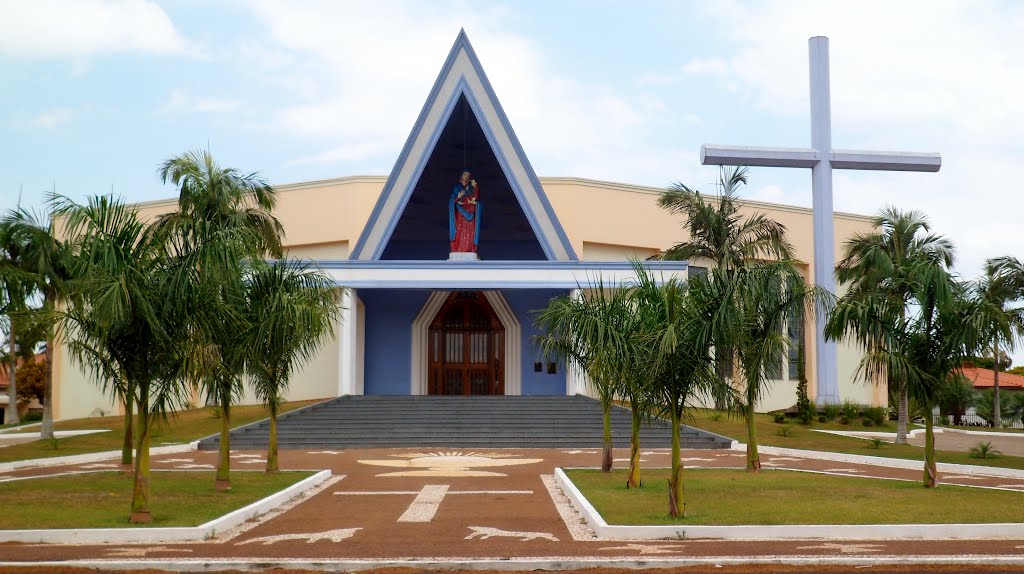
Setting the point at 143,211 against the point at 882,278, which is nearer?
the point at 882,278

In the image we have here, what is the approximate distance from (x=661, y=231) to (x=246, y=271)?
1018 inches

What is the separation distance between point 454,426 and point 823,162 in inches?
529

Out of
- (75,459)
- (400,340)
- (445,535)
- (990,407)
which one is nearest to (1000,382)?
(990,407)

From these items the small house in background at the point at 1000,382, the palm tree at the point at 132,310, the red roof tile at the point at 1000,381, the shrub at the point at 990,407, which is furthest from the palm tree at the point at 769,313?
the red roof tile at the point at 1000,381

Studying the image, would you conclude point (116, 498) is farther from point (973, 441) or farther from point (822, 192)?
point (973, 441)

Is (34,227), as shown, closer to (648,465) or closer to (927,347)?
(648,465)

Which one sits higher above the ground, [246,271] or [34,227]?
[34,227]

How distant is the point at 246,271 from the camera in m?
15.3

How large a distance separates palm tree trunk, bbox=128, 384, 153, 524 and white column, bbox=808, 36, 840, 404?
71.2 feet

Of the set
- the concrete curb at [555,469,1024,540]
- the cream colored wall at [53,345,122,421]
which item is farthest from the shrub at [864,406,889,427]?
the cream colored wall at [53,345,122,421]

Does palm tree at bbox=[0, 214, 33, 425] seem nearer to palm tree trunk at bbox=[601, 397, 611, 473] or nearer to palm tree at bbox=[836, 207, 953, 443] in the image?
palm tree trunk at bbox=[601, 397, 611, 473]

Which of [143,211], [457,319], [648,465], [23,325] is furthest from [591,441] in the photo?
[143,211]

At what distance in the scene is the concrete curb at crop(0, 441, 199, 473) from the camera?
2042 centimetres

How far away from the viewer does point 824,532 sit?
11.4m
